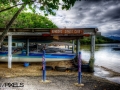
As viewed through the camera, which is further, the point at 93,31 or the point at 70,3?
the point at 93,31

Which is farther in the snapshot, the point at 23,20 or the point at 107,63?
the point at 23,20

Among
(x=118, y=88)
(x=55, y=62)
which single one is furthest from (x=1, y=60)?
(x=118, y=88)

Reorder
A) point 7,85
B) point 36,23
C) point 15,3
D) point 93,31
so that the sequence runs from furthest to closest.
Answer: point 36,23 → point 93,31 → point 15,3 → point 7,85

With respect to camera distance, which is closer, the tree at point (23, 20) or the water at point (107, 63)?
the water at point (107, 63)

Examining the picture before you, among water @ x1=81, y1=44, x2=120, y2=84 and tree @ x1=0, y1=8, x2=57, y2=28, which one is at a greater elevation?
tree @ x1=0, y1=8, x2=57, y2=28

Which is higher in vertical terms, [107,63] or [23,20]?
[23,20]

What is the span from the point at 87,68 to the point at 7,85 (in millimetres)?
8782

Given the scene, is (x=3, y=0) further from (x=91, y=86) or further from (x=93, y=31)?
(x=93, y=31)

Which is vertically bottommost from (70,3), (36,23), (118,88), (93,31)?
(118,88)

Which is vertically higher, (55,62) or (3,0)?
(3,0)

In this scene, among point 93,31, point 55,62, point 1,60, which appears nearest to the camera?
point 93,31

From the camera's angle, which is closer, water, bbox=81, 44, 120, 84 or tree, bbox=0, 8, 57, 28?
water, bbox=81, 44, 120, 84

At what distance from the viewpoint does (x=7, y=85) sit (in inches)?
372

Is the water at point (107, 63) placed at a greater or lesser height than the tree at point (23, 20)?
lesser
